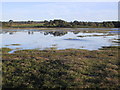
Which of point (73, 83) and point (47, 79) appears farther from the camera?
point (47, 79)

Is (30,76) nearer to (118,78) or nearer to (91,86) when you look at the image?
(91,86)

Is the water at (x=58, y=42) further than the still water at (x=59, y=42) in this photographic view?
No

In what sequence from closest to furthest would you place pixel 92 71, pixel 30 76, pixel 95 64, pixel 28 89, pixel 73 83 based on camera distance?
pixel 28 89 < pixel 73 83 < pixel 30 76 < pixel 92 71 < pixel 95 64

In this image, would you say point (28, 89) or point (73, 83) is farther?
point (73, 83)

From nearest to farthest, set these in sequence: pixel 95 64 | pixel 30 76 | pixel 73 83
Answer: pixel 73 83 < pixel 30 76 < pixel 95 64

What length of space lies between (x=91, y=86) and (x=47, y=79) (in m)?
4.54

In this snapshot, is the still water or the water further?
the still water

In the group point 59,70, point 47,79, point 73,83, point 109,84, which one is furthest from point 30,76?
point 109,84

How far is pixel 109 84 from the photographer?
1576 centimetres

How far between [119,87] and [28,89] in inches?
325

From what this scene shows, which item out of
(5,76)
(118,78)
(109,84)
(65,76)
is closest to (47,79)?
(65,76)

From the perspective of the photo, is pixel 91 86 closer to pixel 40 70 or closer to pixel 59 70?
pixel 59 70

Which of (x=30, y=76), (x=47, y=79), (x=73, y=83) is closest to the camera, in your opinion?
A: (x=73, y=83)

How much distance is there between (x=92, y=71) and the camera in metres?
20.0
